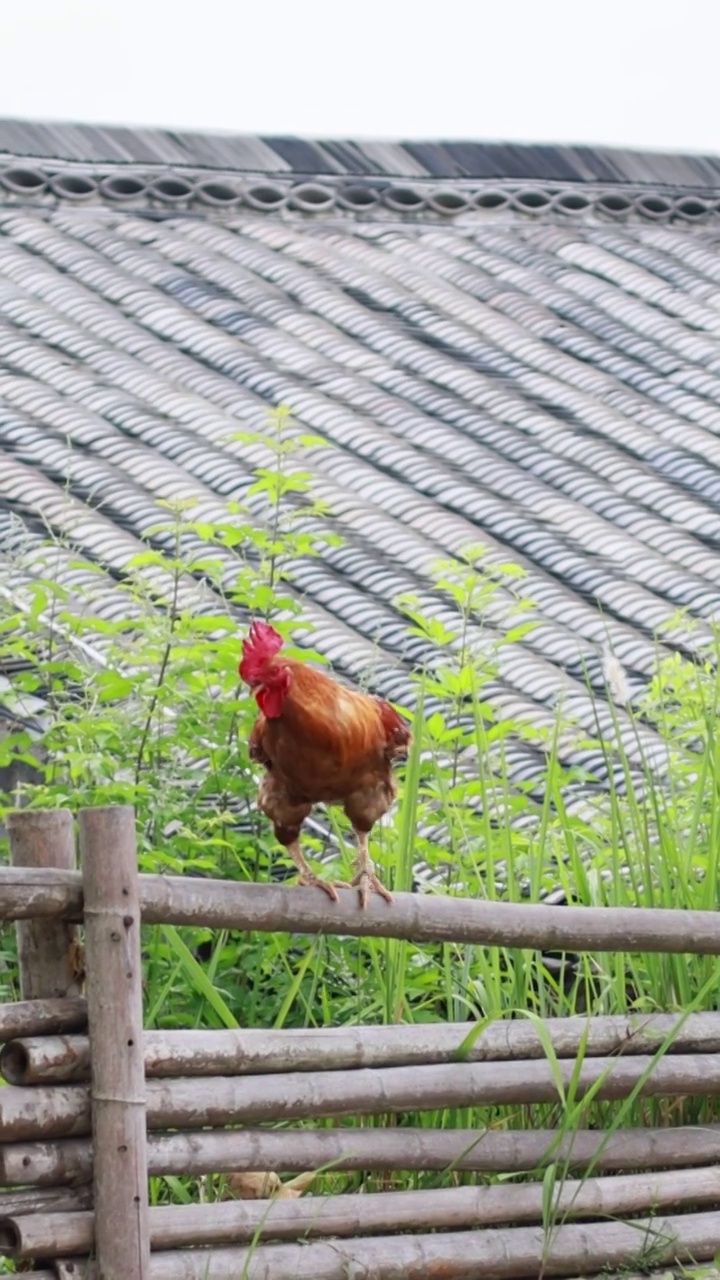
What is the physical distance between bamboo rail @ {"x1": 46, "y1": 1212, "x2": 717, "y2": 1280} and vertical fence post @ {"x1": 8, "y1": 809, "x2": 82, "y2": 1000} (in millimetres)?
495

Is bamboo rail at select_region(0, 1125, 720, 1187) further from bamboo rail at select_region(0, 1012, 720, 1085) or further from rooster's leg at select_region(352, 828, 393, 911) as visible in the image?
rooster's leg at select_region(352, 828, 393, 911)

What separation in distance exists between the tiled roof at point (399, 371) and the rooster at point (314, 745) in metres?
1.35

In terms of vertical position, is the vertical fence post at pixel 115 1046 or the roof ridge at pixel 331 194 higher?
the roof ridge at pixel 331 194

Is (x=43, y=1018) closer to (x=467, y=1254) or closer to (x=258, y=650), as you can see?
(x=258, y=650)

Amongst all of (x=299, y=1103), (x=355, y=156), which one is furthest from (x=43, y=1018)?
(x=355, y=156)

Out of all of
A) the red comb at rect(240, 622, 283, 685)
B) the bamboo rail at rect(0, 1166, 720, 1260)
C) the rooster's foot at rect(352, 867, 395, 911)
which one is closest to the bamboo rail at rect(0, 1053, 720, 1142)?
the bamboo rail at rect(0, 1166, 720, 1260)

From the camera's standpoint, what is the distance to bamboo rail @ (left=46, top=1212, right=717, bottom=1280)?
11.8 ft

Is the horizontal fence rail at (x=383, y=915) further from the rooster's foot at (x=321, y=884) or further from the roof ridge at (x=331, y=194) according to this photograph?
the roof ridge at (x=331, y=194)

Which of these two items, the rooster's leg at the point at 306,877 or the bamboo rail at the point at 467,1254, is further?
the rooster's leg at the point at 306,877

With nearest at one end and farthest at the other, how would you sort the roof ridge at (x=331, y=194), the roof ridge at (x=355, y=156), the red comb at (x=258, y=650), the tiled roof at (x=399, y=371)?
the red comb at (x=258, y=650)
the tiled roof at (x=399, y=371)
the roof ridge at (x=331, y=194)
the roof ridge at (x=355, y=156)

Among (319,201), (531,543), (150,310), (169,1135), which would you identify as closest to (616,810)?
(169,1135)

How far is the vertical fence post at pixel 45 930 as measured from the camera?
140 inches

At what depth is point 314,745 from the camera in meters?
3.53

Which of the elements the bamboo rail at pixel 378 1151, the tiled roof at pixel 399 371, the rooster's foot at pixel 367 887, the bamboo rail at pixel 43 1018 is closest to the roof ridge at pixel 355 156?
the tiled roof at pixel 399 371
